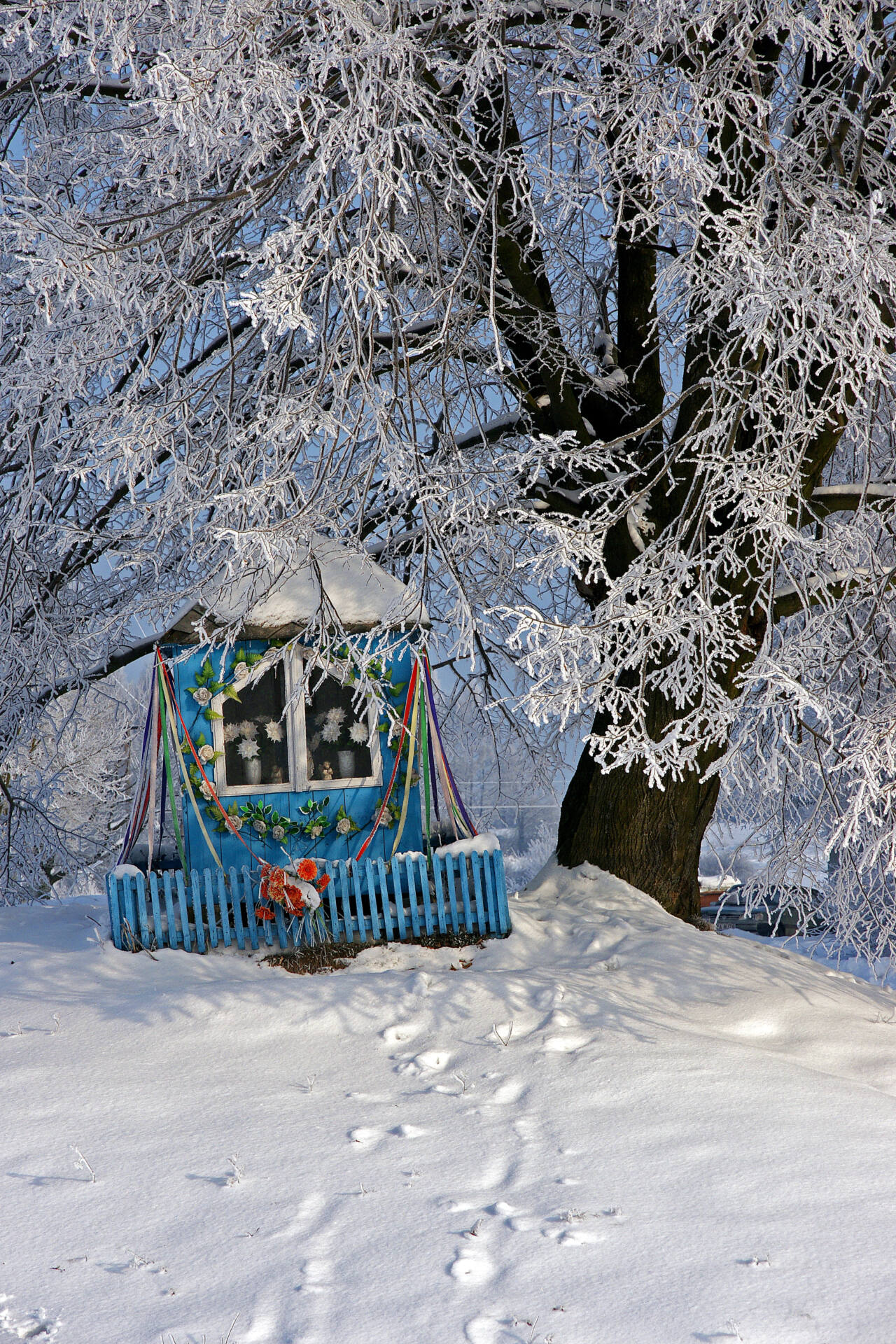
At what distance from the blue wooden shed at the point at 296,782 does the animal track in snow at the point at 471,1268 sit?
3.19 meters

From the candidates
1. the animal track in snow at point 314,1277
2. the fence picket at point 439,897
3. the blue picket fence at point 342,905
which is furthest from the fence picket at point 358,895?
the animal track in snow at point 314,1277

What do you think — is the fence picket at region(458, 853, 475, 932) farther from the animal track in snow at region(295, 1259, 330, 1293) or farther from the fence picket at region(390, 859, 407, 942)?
the animal track in snow at region(295, 1259, 330, 1293)

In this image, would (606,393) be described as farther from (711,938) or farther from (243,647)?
(711,938)

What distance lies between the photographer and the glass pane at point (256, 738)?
7008mm

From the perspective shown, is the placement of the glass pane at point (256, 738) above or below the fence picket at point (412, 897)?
above

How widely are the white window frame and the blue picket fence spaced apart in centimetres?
63

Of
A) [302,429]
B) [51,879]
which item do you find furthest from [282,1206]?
[51,879]

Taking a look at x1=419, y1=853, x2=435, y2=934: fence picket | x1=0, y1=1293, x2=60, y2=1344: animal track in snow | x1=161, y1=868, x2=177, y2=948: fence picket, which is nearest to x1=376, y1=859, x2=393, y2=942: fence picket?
x1=419, y1=853, x2=435, y2=934: fence picket

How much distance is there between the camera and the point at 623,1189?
11.8 feet

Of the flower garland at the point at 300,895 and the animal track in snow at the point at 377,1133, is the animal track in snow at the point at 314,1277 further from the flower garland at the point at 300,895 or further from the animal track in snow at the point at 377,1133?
the flower garland at the point at 300,895

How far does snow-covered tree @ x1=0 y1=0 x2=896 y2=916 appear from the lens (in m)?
4.91

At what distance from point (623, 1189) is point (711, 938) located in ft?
10.6

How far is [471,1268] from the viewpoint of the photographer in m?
3.12

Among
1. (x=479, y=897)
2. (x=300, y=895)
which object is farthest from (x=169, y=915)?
(x=479, y=897)
